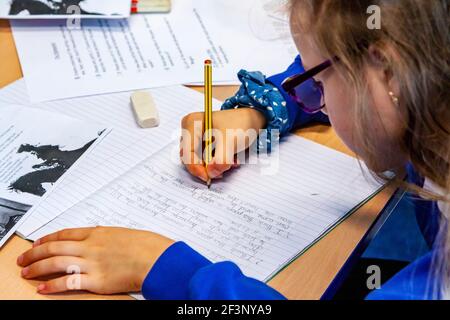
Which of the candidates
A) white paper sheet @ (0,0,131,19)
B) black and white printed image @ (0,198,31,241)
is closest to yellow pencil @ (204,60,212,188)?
black and white printed image @ (0,198,31,241)

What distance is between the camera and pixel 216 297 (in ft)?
2.11

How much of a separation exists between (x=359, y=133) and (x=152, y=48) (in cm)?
48

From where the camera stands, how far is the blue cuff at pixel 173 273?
26.0 inches

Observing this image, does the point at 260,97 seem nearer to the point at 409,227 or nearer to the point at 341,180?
the point at 341,180

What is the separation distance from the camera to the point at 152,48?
1.05m

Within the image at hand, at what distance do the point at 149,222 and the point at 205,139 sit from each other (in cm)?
15

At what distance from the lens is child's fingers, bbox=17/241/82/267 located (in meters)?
0.68

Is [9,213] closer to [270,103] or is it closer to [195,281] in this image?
[195,281]

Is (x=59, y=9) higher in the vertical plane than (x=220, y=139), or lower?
higher

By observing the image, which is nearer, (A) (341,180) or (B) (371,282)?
(A) (341,180)

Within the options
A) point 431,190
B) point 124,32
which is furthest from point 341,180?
point 124,32

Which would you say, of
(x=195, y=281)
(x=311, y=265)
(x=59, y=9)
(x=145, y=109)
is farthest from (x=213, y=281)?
(x=59, y=9)

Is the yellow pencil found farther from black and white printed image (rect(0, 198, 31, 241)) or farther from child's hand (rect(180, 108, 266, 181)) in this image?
black and white printed image (rect(0, 198, 31, 241))
